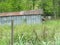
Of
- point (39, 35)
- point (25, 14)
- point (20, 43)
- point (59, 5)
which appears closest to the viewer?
point (20, 43)

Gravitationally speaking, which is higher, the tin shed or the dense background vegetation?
the tin shed

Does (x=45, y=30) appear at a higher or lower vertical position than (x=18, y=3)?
higher

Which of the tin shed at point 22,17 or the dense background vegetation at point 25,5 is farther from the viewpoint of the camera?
the dense background vegetation at point 25,5

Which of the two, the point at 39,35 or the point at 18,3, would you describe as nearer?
the point at 39,35

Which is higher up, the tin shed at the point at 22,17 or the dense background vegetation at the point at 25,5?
the tin shed at the point at 22,17

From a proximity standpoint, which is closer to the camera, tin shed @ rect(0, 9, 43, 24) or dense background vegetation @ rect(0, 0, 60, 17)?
tin shed @ rect(0, 9, 43, 24)

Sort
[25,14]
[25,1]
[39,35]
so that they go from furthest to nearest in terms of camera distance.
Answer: [25,1]
[25,14]
[39,35]

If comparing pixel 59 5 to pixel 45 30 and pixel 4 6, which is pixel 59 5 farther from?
pixel 45 30

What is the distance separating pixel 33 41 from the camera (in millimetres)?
4273

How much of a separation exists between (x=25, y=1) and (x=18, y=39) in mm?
23217

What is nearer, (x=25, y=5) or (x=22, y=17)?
(x=22, y=17)

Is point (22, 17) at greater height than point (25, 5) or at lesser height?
greater

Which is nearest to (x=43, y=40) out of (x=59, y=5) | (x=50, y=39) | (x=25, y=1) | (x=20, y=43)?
(x=50, y=39)

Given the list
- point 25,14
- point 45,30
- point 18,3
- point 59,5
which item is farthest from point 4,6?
point 45,30
